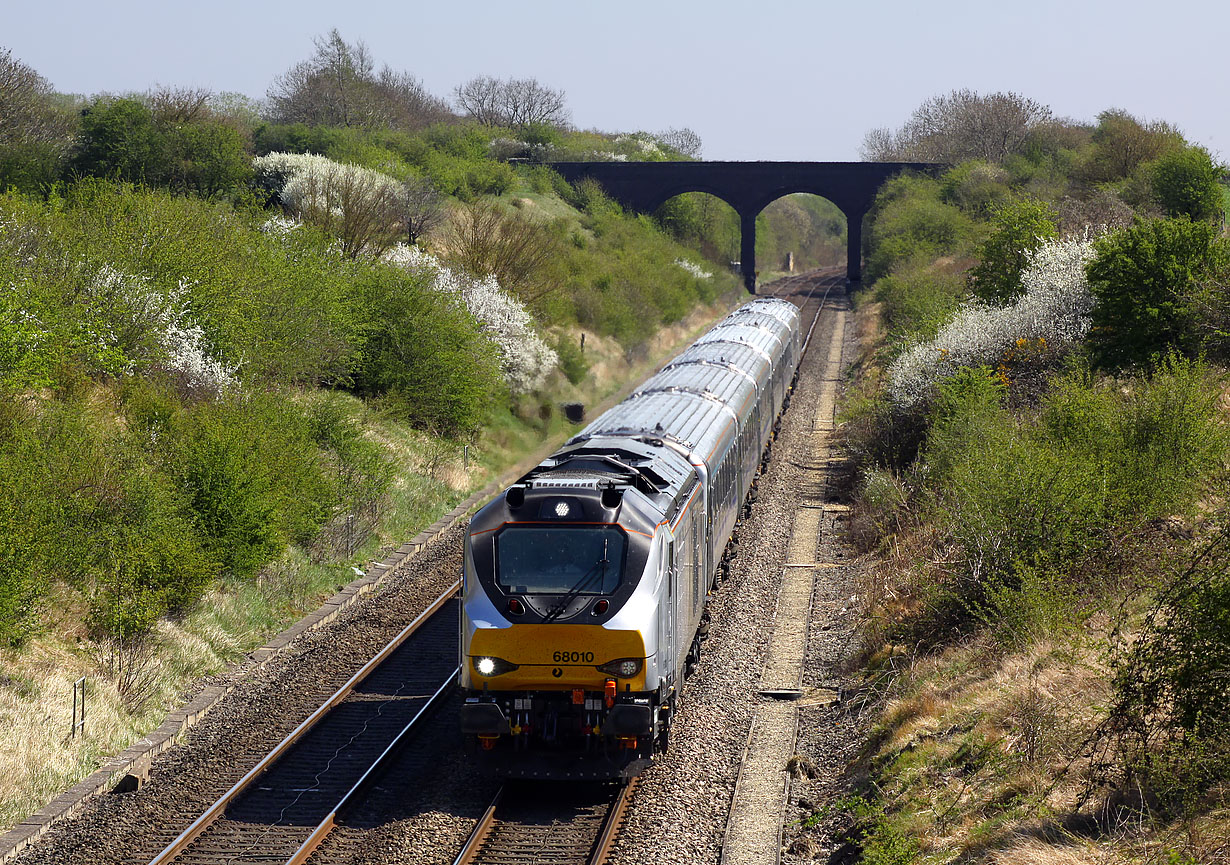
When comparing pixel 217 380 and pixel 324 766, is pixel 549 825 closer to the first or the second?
pixel 324 766

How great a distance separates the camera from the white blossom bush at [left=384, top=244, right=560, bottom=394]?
117 feet

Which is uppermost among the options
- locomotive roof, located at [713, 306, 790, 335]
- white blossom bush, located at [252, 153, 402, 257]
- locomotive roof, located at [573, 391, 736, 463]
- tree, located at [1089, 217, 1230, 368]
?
white blossom bush, located at [252, 153, 402, 257]

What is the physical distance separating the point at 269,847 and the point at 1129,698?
26.4 ft

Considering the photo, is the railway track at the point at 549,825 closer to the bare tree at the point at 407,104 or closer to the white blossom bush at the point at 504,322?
the white blossom bush at the point at 504,322

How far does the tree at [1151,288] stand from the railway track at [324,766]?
52.5 feet

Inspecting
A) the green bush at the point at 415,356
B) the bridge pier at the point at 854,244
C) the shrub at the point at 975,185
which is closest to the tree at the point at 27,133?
the green bush at the point at 415,356

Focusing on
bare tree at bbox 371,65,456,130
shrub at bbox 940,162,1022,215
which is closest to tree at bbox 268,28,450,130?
bare tree at bbox 371,65,456,130

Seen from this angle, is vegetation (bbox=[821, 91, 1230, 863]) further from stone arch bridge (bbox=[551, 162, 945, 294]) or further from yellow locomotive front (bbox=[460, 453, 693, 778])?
stone arch bridge (bbox=[551, 162, 945, 294])


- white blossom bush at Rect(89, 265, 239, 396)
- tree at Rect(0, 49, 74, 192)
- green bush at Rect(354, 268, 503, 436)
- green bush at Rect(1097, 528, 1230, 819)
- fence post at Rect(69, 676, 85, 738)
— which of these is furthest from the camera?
tree at Rect(0, 49, 74, 192)

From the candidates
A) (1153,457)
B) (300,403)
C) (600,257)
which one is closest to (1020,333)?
(1153,457)

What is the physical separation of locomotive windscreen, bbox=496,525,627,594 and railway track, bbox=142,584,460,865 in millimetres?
3008

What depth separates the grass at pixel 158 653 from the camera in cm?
1218

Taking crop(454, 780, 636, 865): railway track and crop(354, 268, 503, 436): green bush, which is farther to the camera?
crop(354, 268, 503, 436): green bush

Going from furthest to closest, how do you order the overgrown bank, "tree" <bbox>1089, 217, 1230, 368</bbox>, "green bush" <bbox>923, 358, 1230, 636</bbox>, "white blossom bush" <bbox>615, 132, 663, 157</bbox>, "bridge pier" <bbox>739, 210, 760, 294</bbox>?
"white blossom bush" <bbox>615, 132, 663, 157</bbox>
"bridge pier" <bbox>739, 210, 760, 294</bbox>
"tree" <bbox>1089, 217, 1230, 368</bbox>
the overgrown bank
"green bush" <bbox>923, 358, 1230, 636</bbox>
